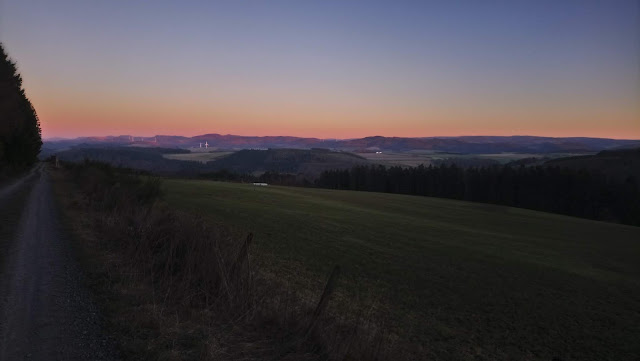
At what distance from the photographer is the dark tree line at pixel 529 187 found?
93.8m

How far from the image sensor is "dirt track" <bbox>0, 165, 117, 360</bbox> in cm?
605

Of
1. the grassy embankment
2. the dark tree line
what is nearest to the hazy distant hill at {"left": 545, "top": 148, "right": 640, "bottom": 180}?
the dark tree line

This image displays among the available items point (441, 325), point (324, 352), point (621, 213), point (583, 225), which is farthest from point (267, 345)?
point (621, 213)

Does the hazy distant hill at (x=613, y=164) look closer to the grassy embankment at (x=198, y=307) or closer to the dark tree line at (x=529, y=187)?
the dark tree line at (x=529, y=187)

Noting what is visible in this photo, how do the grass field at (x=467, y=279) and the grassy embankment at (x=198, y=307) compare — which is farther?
the grass field at (x=467, y=279)

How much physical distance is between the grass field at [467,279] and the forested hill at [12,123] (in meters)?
22.6

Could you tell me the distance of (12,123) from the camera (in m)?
42.9

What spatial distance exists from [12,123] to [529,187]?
109007 millimetres

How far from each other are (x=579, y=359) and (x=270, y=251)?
13.2m

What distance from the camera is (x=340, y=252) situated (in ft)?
70.2

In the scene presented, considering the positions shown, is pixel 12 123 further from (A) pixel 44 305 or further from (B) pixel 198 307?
(B) pixel 198 307

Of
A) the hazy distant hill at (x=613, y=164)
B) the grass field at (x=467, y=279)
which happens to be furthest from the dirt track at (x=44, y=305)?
the hazy distant hill at (x=613, y=164)

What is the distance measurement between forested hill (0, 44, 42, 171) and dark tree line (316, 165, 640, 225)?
8968 centimetres

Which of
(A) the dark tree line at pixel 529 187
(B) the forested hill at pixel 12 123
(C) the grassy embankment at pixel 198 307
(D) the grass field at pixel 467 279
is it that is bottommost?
(A) the dark tree line at pixel 529 187
